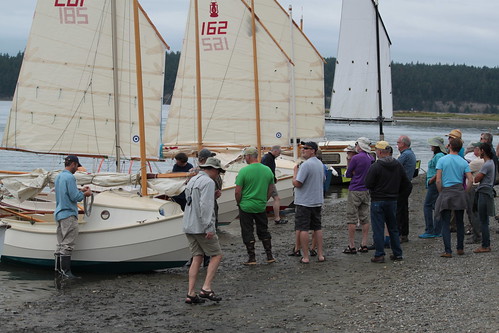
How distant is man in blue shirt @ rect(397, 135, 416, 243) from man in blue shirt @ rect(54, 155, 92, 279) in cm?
545

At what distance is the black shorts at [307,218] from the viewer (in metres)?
13.1

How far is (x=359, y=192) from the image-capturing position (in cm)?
1419

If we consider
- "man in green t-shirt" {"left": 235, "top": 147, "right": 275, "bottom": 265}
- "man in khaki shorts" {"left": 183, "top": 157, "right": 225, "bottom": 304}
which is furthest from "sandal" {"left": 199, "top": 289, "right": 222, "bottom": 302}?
"man in green t-shirt" {"left": 235, "top": 147, "right": 275, "bottom": 265}

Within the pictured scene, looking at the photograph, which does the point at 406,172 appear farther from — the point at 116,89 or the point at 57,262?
the point at 57,262

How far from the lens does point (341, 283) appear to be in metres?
11.8

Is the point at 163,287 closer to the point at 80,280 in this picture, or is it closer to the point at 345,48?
the point at 80,280

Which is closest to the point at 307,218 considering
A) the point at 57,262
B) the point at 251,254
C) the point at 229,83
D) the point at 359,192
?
the point at 251,254

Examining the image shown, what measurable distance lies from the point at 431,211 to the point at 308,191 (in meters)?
3.45

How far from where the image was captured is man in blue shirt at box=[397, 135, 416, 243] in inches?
560

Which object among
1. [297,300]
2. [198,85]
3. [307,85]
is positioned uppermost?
[307,85]

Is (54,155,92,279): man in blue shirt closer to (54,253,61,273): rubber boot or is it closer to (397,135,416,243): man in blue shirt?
(54,253,61,273): rubber boot

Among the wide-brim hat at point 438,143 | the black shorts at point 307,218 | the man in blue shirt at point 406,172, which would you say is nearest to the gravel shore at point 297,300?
the black shorts at point 307,218

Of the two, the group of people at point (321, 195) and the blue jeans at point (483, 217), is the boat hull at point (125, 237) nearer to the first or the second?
the group of people at point (321, 195)

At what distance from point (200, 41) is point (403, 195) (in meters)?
12.8
